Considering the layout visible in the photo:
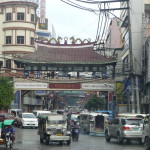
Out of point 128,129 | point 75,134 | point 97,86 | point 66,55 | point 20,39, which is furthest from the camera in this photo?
point 20,39

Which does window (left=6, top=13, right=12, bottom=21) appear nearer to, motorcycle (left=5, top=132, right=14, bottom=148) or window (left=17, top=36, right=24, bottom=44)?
window (left=17, top=36, right=24, bottom=44)

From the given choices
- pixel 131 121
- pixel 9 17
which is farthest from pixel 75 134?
pixel 9 17

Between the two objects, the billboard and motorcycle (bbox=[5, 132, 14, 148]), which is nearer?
motorcycle (bbox=[5, 132, 14, 148])

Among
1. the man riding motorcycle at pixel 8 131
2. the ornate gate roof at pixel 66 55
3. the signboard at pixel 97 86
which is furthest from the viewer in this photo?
the ornate gate roof at pixel 66 55

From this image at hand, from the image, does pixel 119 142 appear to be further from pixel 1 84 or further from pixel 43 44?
pixel 43 44

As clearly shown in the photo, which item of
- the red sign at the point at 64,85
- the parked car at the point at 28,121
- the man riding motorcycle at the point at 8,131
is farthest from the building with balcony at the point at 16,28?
the man riding motorcycle at the point at 8,131

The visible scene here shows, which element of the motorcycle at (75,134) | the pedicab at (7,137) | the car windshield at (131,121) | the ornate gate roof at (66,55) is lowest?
the motorcycle at (75,134)

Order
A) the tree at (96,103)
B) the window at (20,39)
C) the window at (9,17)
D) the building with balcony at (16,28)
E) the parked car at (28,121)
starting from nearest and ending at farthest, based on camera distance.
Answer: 1. the parked car at (28,121)
2. the building with balcony at (16,28)
3. the window at (20,39)
4. the window at (9,17)
5. the tree at (96,103)

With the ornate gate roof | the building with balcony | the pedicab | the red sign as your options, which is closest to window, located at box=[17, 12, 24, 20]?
the building with balcony

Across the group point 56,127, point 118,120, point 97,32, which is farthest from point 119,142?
point 97,32

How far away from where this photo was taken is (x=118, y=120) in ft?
87.2

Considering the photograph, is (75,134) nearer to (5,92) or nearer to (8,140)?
(8,140)

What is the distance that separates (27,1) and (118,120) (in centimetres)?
5084

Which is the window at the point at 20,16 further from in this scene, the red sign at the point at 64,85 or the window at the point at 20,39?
the red sign at the point at 64,85
